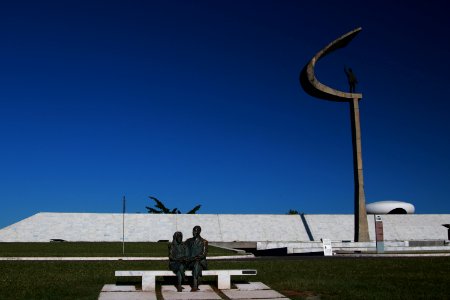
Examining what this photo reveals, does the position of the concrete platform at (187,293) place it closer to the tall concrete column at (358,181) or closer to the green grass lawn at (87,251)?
the green grass lawn at (87,251)

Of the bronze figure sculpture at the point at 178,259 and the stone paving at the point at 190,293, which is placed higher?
the bronze figure sculpture at the point at 178,259

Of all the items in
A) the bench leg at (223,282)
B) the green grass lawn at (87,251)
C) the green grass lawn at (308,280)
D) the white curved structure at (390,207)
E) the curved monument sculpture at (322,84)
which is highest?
the curved monument sculpture at (322,84)

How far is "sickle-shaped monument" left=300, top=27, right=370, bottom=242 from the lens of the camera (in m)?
33.8

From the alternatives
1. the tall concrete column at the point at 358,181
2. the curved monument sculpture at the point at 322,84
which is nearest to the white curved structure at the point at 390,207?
the tall concrete column at the point at 358,181

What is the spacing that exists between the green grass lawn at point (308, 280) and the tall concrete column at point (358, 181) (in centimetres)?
1734

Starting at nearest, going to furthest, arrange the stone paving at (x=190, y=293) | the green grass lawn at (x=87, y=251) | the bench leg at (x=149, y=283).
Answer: the stone paving at (x=190, y=293), the bench leg at (x=149, y=283), the green grass lawn at (x=87, y=251)

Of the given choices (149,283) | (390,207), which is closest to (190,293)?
(149,283)

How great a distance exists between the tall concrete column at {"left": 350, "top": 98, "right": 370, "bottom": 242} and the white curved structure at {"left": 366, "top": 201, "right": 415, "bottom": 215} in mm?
26445

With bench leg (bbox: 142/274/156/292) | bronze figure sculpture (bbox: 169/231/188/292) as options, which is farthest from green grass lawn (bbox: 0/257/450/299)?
bronze figure sculpture (bbox: 169/231/188/292)

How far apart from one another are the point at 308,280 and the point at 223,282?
223 cm

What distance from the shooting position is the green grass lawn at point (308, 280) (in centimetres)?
1007

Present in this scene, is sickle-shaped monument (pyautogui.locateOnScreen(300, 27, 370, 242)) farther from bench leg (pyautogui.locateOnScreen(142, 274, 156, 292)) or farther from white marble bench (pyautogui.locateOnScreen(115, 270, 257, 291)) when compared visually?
bench leg (pyautogui.locateOnScreen(142, 274, 156, 292))

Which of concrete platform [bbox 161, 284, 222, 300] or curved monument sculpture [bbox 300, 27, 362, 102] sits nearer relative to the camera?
concrete platform [bbox 161, 284, 222, 300]

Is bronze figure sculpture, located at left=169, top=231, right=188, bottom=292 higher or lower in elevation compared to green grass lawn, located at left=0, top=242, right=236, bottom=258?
higher
